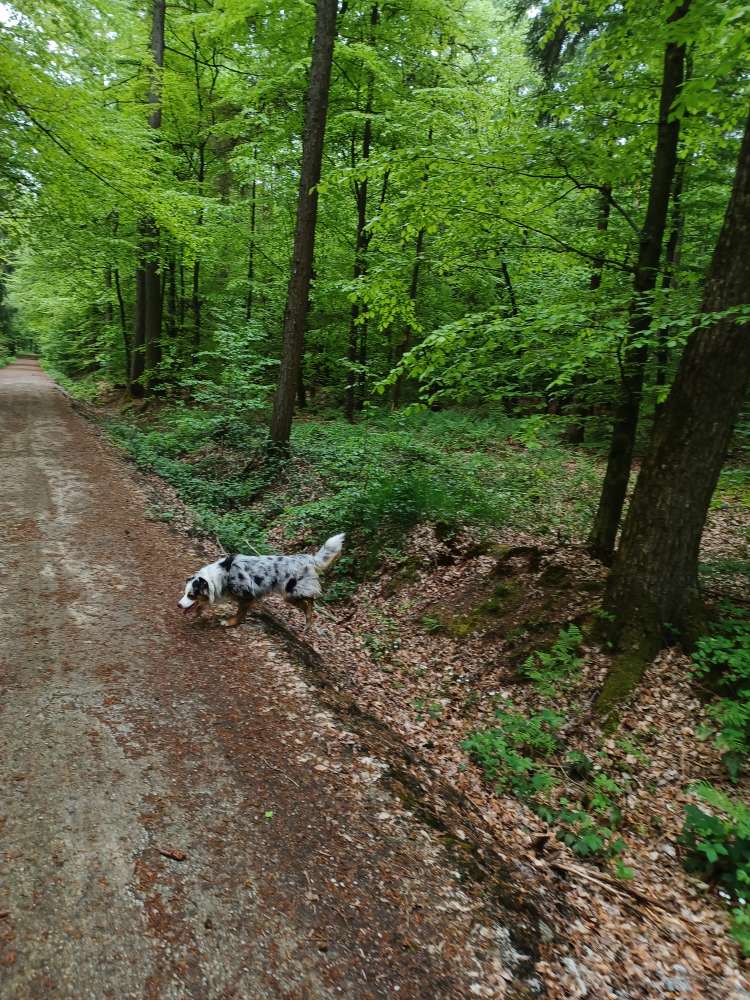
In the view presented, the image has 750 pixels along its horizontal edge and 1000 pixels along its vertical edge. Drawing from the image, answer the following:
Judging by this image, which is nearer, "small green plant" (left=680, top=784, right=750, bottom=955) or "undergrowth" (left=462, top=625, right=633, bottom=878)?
"small green plant" (left=680, top=784, right=750, bottom=955)

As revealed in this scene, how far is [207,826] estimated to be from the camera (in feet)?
11.7

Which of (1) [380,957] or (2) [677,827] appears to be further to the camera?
(2) [677,827]

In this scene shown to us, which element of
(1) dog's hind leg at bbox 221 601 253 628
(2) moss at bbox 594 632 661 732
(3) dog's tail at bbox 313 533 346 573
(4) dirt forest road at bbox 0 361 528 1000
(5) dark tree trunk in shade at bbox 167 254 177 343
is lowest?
(4) dirt forest road at bbox 0 361 528 1000

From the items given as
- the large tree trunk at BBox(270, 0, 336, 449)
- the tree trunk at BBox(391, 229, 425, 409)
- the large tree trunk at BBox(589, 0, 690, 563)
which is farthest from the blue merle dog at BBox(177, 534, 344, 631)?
the tree trunk at BBox(391, 229, 425, 409)

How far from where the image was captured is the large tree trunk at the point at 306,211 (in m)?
10.1

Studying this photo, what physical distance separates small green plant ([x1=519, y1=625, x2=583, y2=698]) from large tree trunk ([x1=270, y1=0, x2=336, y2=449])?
7.93 metres

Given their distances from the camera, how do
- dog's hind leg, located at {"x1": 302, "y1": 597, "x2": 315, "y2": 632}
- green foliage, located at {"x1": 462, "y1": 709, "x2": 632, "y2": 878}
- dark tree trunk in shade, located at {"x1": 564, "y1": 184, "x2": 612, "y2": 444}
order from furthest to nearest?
1. dog's hind leg, located at {"x1": 302, "y1": 597, "x2": 315, "y2": 632}
2. dark tree trunk in shade, located at {"x1": 564, "y1": 184, "x2": 612, "y2": 444}
3. green foliage, located at {"x1": 462, "y1": 709, "x2": 632, "y2": 878}

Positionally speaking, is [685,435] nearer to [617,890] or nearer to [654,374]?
[654,374]

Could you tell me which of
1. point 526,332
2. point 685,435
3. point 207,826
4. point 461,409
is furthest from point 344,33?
point 207,826

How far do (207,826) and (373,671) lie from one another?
10.4 feet

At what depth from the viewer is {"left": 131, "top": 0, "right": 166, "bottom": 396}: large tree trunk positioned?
16.1 m

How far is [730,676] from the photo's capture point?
471 cm

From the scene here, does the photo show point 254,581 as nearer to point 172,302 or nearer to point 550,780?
point 550,780

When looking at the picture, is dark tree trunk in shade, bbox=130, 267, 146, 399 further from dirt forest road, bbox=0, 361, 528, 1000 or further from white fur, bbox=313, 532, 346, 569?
dirt forest road, bbox=0, 361, 528, 1000
